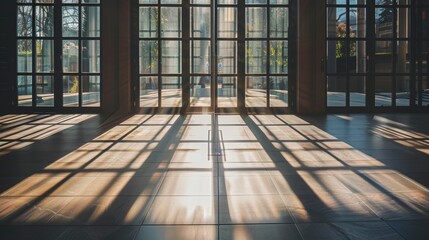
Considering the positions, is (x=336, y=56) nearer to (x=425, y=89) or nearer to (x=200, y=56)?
(x=425, y=89)

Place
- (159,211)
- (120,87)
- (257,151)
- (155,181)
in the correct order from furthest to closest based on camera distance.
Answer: (120,87) < (257,151) < (155,181) < (159,211)

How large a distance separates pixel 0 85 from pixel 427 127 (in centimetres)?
857

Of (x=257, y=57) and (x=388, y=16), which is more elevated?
(x=388, y=16)

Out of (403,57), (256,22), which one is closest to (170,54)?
(256,22)

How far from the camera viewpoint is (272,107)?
11.0 m

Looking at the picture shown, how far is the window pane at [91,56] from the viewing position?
10.9m

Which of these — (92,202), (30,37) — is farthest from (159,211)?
(30,37)

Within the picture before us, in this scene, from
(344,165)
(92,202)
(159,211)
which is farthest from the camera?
(344,165)

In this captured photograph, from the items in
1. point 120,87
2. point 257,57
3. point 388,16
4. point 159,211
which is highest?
point 388,16

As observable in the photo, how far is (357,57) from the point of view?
11.1 meters

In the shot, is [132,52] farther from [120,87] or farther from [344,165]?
[344,165]

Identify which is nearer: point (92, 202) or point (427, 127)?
point (92, 202)

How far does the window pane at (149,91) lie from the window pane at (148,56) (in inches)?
6.9

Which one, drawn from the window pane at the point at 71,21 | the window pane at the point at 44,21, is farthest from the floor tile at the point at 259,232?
the window pane at the point at 44,21
